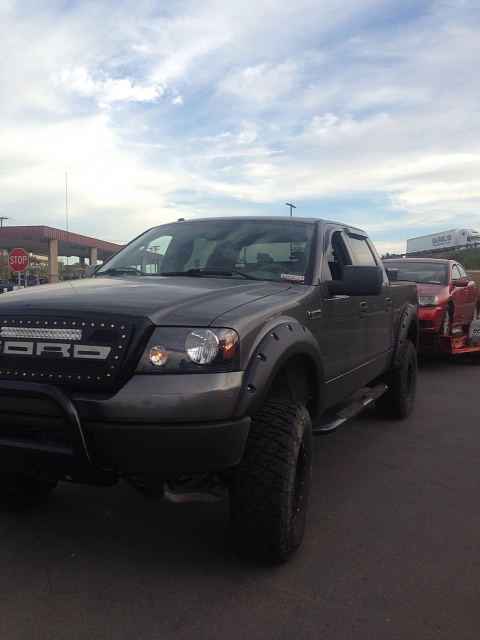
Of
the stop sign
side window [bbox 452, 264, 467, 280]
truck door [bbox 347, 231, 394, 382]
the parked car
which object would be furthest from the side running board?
the stop sign

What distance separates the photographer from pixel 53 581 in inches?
116

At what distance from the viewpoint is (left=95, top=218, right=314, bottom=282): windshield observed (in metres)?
4.13

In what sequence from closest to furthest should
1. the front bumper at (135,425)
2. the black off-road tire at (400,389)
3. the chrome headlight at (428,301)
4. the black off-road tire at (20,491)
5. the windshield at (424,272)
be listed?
1. the front bumper at (135,425)
2. the black off-road tire at (20,491)
3. the black off-road tire at (400,389)
4. the chrome headlight at (428,301)
5. the windshield at (424,272)

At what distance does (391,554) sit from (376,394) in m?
1.96

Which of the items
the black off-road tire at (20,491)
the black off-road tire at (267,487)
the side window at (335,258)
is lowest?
the black off-road tire at (20,491)

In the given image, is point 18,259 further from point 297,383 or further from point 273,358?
point 273,358

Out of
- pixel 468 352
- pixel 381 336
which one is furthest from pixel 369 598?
pixel 468 352

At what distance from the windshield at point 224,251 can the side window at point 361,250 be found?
2.63 ft

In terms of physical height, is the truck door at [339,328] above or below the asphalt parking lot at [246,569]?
above

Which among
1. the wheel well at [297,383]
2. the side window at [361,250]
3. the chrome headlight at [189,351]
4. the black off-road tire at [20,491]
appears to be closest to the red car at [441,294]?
the side window at [361,250]

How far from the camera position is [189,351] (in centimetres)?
272

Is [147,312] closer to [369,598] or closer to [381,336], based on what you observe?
[369,598]

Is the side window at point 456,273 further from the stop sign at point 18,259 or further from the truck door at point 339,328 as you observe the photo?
the stop sign at point 18,259

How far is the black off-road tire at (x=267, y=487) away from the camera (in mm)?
2934
